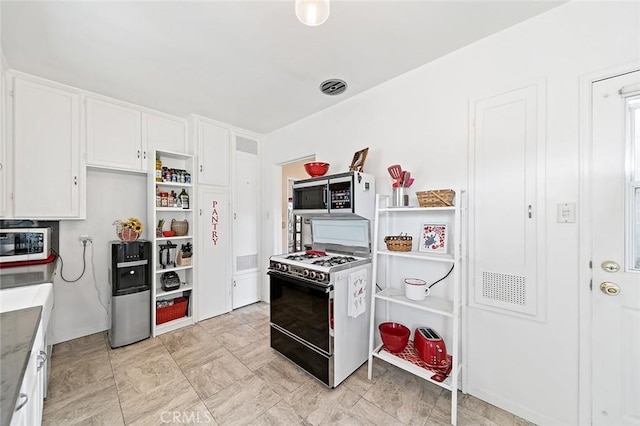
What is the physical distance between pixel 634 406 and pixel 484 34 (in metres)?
2.48

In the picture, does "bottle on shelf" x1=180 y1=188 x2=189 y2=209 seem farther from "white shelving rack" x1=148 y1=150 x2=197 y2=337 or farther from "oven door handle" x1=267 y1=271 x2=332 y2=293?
"oven door handle" x1=267 y1=271 x2=332 y2=293

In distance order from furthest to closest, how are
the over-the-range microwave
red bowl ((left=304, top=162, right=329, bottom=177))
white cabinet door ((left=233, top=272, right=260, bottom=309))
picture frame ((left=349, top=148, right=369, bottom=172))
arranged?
1. white cabinet door ((left=233, top=272, right=260, bottom=309))
2. red bowl ((left=304, top=162, right=329, bottom=177))
3. picture frame ((left=349, top=148, right=369, bottom=172))
4. the over-the-range microwave

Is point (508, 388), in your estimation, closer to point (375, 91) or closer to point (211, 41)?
point (375, 91)

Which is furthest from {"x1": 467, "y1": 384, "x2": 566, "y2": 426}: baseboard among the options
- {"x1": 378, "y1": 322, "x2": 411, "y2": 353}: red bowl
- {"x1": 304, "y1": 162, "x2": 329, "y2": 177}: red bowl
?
{"x1": 304, "y1": 162, "x2": 329, "y2": 177}: red bowl

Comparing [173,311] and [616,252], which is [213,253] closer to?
[173,311]

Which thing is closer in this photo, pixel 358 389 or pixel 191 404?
pixel 191 404

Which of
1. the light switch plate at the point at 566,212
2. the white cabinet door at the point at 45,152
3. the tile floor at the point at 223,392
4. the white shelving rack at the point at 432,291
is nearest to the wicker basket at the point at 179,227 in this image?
the white cabinet door at the point at 45,152

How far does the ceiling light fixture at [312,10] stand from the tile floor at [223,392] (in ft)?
7.62

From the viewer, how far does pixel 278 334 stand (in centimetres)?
235

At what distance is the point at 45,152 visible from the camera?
230 centimetres

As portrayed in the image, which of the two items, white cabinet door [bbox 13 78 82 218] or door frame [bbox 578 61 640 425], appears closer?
door frame [bbox 578 61 640 425]

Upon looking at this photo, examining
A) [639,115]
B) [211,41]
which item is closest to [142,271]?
[211,41]

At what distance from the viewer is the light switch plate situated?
149 cm

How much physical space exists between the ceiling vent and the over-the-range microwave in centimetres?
93
